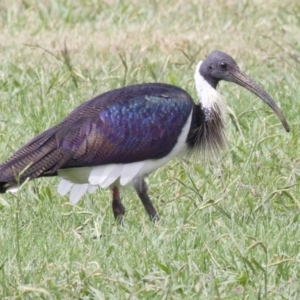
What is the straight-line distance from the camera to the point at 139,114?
6.85 metres

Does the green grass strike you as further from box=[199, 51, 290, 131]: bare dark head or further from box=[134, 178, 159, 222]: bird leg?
box=[199, 51, 290, 131]: bare dark head

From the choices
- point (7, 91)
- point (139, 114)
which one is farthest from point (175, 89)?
→ point (7, 91)

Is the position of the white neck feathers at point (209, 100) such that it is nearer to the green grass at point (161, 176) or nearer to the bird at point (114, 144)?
the bird at point (114, 144)

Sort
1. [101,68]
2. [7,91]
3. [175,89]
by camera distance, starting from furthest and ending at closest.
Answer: [101,68] → [7,91] → [175,89]

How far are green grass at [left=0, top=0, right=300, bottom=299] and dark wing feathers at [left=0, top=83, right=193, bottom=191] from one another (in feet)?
0.91

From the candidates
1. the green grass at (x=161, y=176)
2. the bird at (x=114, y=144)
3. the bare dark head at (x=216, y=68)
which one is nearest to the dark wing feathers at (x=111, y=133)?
the bird at (x=114, y=144)

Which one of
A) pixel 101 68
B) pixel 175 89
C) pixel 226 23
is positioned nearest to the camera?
pixel 175 89

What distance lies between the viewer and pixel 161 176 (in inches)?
304

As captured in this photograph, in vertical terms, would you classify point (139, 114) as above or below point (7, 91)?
above

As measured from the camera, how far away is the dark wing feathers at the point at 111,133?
6.62 m

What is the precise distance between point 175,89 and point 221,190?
72cm

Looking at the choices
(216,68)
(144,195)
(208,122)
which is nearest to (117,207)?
(144,195)

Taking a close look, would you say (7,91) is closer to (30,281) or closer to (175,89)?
(175,89)

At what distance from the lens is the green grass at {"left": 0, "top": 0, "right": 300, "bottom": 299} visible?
5633 millimetres
